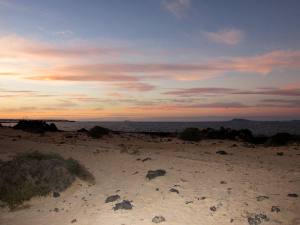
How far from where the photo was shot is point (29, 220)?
453 inches

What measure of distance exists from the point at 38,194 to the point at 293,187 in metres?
8.61

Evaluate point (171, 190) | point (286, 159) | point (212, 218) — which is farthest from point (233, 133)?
point (212, 218)

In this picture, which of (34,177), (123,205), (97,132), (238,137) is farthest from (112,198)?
(97,132)

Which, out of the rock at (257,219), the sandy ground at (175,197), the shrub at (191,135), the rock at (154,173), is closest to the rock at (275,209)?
the sandy ground at (175,197)

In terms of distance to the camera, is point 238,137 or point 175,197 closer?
point 175,197

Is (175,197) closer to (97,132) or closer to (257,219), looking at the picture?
(257,219)

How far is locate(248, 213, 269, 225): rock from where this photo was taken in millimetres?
9469

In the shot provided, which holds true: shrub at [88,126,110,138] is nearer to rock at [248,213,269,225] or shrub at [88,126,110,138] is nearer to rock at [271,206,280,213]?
rock at [271,206,280,213]

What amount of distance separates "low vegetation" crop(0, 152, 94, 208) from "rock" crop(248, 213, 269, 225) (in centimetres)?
716

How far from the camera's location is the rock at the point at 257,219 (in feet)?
31.1

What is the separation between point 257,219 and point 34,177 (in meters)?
8.22

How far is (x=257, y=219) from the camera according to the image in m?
9.55

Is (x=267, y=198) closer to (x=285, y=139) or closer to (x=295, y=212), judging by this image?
(x=295, y=212)

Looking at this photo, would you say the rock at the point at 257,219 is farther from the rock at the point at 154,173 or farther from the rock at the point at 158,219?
the rock at the point at 154,173
